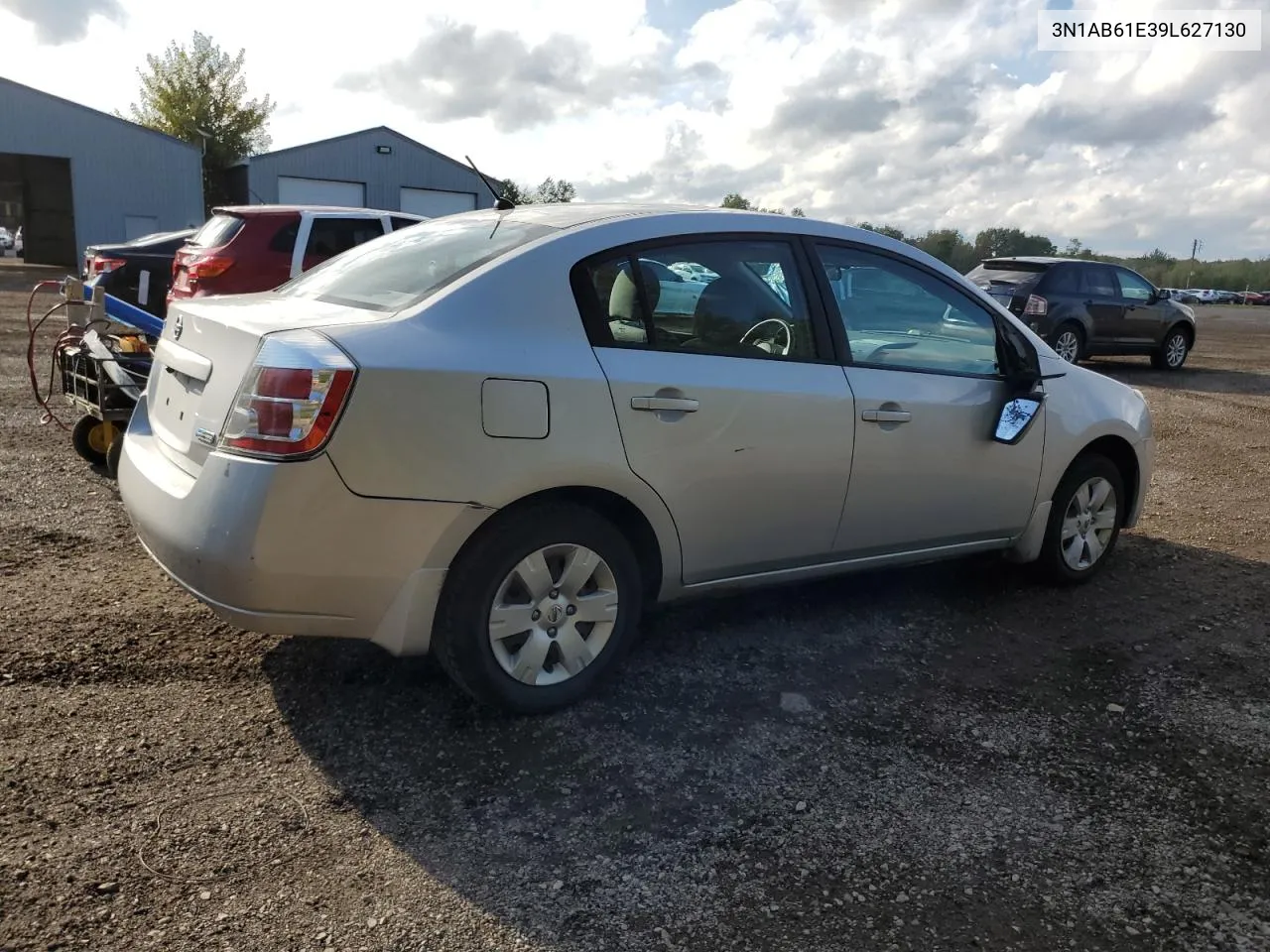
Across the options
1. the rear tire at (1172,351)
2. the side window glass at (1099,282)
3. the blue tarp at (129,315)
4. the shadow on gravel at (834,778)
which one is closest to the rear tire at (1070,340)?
the side window glass at (1099,282)

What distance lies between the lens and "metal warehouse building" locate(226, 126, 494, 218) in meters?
35.6

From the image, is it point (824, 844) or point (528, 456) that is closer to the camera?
point (824, 844)

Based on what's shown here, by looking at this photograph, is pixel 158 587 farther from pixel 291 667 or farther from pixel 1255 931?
pixel 1255 931

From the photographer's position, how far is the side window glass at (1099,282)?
569 inches

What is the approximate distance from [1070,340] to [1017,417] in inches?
425

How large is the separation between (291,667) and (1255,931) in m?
3.07

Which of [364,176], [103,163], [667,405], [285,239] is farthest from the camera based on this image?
[364,176]

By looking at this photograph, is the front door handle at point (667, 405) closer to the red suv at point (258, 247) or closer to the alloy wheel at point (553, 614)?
the alloy wheel at point (553, 614)

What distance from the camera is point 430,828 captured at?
9.35 feet

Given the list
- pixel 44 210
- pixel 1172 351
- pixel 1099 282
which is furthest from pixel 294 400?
pixel 44 210

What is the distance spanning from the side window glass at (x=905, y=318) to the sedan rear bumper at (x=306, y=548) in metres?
1.81

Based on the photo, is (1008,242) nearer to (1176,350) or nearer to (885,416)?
(1176,350)

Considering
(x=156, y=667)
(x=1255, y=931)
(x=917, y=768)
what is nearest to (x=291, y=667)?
(x=156, y=667)

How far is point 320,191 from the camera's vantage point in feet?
118
